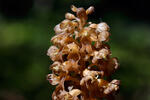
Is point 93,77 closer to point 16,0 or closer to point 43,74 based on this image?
point 43,74

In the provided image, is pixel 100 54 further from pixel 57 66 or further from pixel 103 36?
pixel 57 66

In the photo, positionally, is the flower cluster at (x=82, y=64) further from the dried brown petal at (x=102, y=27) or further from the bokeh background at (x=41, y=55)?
the bokeh background at (x=41, y=55)


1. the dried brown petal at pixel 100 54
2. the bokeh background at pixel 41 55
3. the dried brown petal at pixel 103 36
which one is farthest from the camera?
the bokeh background at pixel 41 55

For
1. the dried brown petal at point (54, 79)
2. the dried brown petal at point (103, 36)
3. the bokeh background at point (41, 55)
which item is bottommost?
the dried brown petal at point (54, 79)

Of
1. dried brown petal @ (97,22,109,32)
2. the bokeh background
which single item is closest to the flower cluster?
dried brown petal @ (97,22,109,32)

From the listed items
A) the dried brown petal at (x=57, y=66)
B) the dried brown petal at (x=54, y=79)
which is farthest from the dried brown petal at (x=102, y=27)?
the dried brown petal at (x=54, y=79)

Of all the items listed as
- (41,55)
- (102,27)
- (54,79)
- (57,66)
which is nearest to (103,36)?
(102,27)

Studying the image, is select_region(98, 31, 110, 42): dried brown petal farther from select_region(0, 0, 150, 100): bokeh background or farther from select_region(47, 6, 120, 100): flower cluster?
select_region(0, 0, 150, 100): bokeh background
